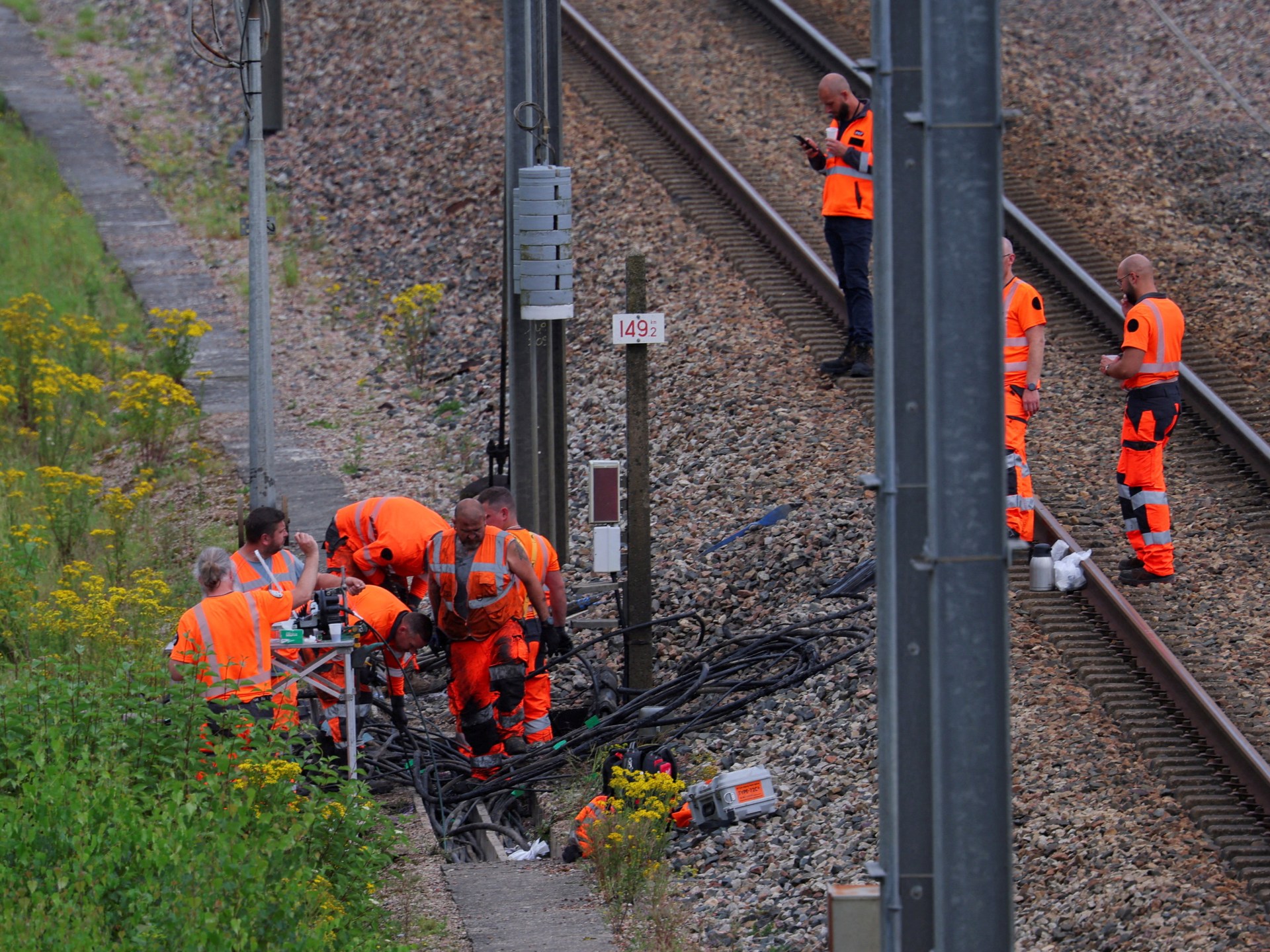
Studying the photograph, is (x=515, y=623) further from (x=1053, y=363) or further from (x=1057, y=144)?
(x=1057, y=144)

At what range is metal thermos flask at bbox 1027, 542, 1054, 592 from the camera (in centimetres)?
901

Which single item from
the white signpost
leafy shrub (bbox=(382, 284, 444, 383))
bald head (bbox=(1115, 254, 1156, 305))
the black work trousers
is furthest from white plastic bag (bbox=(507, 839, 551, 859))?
leafy shrub (bbox=(382, 284, 444, 383))

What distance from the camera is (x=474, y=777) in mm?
9516

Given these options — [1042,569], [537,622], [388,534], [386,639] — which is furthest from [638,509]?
[1042,569]

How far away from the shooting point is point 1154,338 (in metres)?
9.35

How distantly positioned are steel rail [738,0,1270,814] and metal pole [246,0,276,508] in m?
4.36

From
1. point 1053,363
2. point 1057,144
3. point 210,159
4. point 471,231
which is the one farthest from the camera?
point 210,159

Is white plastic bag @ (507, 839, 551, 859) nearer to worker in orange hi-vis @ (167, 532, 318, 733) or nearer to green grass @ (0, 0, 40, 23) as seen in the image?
worker in orange hi-vis @ (167, 532, 318, 733)

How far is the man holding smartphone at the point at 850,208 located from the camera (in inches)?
455

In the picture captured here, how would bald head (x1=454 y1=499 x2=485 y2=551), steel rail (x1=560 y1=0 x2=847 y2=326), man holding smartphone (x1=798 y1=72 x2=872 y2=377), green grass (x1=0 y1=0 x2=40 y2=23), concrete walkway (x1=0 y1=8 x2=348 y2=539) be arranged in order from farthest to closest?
1. green grass (x1=0 y1=0 x2=40 y2=23)
2. concrete walkway (x1=0 y1=8 x2=348 y2=539)
3. steel rail (x1=560 y1=0 x2=847 y2=326)
4. man holding smartphone (x1=798 y1=72 x2=872 y2=377)
5. bald head (x1=454 y1=499 x2=485 y2=551)

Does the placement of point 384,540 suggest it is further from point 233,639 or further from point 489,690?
point 233,639

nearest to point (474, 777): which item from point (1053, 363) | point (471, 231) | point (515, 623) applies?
point (515, 623)

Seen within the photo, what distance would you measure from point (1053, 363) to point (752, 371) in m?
2.24

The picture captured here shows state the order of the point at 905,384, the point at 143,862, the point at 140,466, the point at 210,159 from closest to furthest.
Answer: the point at 905,384 < the point at 143,862 < the point at 140,466 < the point at 210,159
